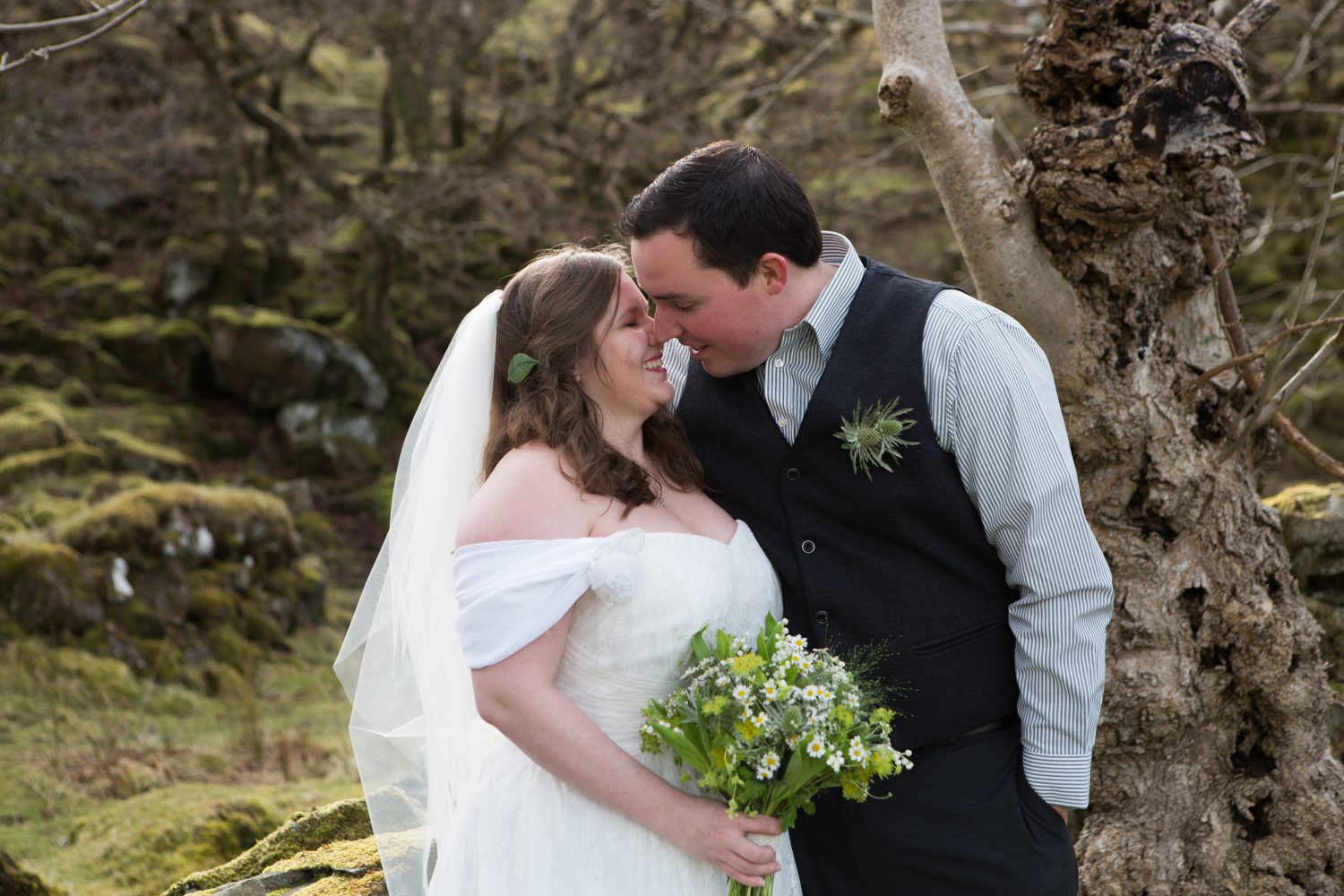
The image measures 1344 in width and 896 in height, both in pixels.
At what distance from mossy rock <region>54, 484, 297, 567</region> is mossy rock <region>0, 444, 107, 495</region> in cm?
115

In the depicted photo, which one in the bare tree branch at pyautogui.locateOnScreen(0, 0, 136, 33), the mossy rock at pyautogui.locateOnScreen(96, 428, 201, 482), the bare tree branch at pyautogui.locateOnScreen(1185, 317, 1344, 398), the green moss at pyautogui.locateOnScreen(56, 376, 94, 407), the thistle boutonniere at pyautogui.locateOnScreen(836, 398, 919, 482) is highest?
the bare tree branch at pyautogui.locateOnScreen(0, 0, 136, 33)

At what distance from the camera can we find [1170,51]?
2.86m

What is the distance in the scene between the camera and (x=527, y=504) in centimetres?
243

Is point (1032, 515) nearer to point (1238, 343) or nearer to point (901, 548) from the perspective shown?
point (901, 548)

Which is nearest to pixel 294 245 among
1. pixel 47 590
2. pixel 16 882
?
pixel 47 590

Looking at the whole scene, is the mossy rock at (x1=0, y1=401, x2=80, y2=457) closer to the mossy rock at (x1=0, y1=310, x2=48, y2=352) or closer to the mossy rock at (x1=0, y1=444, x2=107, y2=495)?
the mossy rock at (x1=0, y1=444, x2=107, y2=495)

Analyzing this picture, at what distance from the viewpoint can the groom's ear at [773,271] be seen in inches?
102

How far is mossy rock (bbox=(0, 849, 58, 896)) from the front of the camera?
3.61 metres

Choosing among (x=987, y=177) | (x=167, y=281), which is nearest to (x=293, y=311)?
(x=167, y=281)

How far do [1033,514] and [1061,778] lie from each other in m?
0.60

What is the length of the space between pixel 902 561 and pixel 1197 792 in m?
1.52

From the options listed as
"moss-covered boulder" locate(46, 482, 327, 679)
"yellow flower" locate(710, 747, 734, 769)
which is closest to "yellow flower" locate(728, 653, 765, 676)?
"yellow flower" locate(710, 747, 734, 769)

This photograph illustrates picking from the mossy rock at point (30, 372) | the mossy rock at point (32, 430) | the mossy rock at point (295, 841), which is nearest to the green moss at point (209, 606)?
the mossy rock at point (32, 430)

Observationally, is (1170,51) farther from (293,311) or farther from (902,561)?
(293,311)
